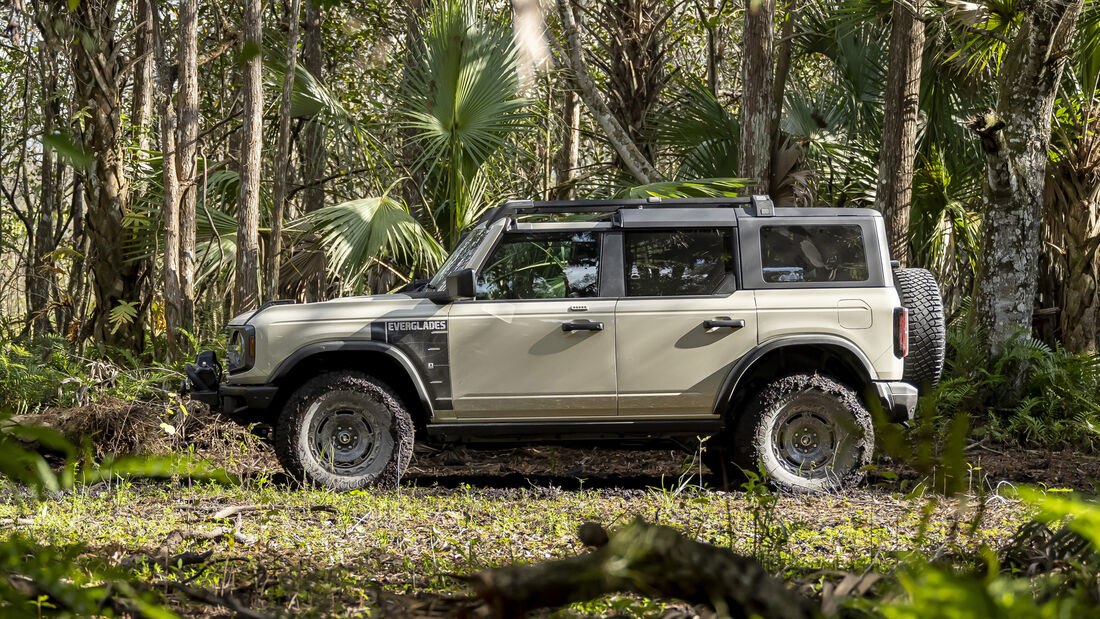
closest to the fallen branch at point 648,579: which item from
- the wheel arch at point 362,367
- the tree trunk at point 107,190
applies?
the wheel arch at point 362,367

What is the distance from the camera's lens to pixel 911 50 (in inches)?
399

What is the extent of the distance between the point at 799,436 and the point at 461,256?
250 cm

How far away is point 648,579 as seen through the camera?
162cm

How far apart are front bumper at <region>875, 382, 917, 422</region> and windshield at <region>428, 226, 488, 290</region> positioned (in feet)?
8.86

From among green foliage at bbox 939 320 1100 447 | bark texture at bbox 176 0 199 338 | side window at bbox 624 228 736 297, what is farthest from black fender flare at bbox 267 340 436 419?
green foliage at bbox 939 320 1100 447

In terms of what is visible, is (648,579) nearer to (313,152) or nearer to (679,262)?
(679,262)

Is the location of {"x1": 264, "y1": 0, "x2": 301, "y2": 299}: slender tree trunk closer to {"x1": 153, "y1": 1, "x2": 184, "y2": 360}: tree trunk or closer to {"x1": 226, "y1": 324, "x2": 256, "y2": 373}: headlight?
{"x1": 153, "y1": 1, "x2": 184, "y2": 360}: tree trunk

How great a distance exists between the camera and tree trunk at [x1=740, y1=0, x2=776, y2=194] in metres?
9.72

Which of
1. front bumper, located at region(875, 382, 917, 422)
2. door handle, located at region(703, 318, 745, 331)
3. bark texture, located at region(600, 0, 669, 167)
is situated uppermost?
bark texture, located at region(600, 0, 669, 167)

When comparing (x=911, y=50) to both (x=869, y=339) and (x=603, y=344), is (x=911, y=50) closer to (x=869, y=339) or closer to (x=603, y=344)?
(x=869, y=339)

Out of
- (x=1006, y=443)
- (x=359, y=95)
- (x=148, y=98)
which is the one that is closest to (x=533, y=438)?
(x=1006, y=443)

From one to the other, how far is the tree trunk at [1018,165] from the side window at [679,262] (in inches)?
144

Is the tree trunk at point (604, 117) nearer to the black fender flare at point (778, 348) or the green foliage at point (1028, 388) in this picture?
the green foliage at point (1028, 388)

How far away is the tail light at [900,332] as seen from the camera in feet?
19.8
